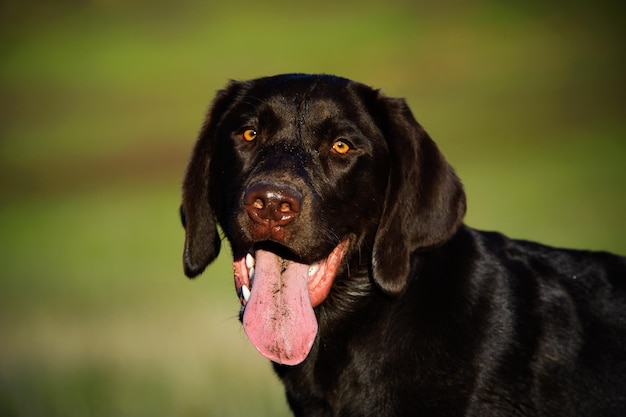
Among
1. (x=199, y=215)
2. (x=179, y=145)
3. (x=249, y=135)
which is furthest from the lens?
(x=179, y=145)

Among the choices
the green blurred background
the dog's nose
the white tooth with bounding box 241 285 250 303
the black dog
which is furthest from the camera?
the green blurred background

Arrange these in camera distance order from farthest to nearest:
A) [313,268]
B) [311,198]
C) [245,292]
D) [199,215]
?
[199,215] < [313,268] < [245,292] < [311,198]

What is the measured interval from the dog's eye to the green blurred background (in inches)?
114

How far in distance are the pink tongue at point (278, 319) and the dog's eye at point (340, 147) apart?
659 mm

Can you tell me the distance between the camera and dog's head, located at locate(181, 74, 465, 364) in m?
4.45

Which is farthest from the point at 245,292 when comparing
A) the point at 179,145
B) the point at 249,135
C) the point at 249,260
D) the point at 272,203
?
the point at 179,145

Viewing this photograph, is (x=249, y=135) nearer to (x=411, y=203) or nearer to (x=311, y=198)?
(x=311, y=198)

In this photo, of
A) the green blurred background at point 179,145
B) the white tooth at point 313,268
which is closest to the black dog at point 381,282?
the white tooth at point 313,268

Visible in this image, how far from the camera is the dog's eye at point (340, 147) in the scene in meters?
4.72

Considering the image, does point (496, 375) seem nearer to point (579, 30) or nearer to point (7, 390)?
point (7, 390)

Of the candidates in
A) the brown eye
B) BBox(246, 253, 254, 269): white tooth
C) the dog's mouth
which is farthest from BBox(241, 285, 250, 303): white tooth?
the brown eye

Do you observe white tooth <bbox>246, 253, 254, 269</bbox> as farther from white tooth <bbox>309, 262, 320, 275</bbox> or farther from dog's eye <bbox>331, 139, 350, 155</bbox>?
dog's eye <bbox>331, 139, 350, 155</bbox>

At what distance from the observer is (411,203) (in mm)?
4652

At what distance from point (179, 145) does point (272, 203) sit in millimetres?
19755
